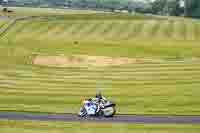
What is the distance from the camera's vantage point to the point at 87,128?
31641 mm

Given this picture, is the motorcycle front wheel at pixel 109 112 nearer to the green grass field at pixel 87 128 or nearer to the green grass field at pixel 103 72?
the green grass field at pixel 103 72

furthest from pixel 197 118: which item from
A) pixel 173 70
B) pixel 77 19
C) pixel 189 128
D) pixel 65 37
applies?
pixel 77 19

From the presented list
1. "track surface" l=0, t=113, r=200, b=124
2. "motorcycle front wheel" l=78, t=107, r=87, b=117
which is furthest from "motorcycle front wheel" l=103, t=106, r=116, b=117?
"motorcycle front wheel" l=78, t=107, r=87, b=117

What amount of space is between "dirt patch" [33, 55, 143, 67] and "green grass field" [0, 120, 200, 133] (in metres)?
32.6

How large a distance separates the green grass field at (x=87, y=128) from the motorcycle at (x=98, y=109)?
2955mm

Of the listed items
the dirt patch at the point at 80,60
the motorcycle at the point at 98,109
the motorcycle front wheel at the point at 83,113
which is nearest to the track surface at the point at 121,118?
the motorcycle front wheel at the point at 83,113

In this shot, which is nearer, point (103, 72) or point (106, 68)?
point (103, 72)

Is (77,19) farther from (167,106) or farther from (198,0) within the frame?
(167,106)

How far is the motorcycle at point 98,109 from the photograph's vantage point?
35.8 metres

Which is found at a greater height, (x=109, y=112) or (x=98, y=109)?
(x=98, y=109)

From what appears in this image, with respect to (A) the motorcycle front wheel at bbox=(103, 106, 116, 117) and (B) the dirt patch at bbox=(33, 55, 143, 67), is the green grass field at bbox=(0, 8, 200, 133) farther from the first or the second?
(A) the motorcycle front wheel at bbox=(103, 106, 116, 117)

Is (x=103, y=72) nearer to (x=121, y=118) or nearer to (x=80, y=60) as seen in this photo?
(x=80, y=60)

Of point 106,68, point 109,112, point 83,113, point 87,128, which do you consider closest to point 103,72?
point 106,68

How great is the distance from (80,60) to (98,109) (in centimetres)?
3226
